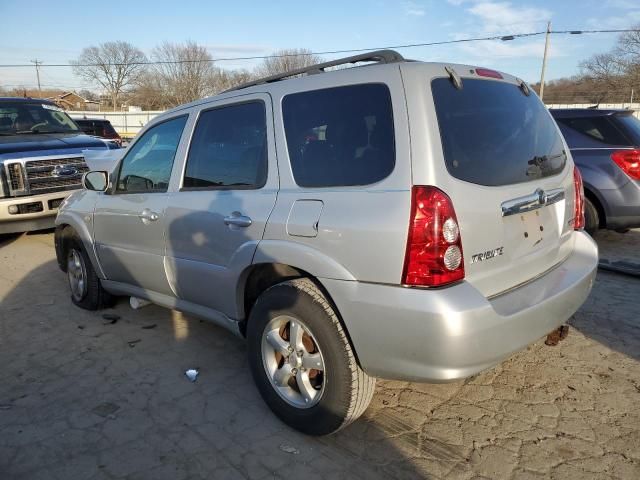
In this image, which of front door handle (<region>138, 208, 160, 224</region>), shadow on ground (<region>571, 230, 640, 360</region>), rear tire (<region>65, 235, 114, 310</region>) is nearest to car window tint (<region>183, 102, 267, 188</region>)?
front door handle (<region>138, 208, 160, 224</region>)

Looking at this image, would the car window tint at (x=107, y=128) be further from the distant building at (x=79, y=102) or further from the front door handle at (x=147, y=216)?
the distant building at (x=79, y=102)

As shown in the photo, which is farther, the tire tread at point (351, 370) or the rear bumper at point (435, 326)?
the tire tread at point (351, 370)

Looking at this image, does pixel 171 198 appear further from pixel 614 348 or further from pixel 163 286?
pixel 614 348

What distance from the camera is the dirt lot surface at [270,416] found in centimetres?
250

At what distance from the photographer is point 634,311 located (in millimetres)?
4230

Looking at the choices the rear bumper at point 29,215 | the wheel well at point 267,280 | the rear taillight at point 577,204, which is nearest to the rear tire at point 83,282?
the wheel well at point 267,280

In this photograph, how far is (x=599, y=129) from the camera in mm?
6133

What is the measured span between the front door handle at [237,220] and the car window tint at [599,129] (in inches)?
201

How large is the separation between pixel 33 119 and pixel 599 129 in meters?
8.61

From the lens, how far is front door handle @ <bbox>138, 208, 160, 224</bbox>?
3.61m

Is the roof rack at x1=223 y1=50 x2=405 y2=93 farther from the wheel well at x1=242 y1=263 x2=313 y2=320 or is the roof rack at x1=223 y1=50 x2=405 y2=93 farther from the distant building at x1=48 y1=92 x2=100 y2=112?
the distant building at x1=48 y1=92 x2=100 y2=112

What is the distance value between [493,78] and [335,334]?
1.66 metres

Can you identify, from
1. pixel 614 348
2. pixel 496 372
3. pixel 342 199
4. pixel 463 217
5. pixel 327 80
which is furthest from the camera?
pixel 614 348

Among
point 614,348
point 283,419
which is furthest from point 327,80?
point 614,348
